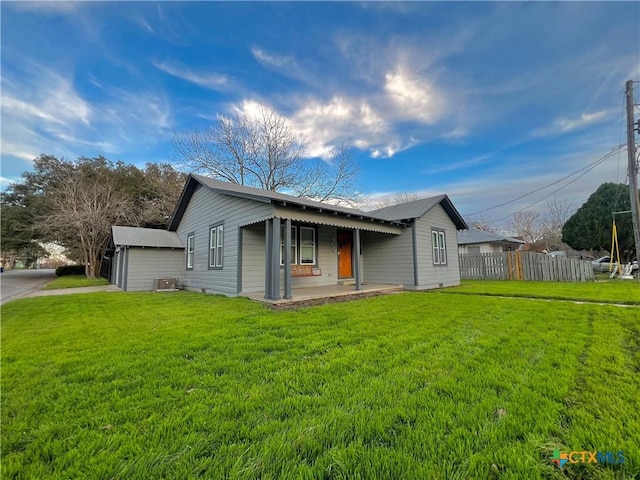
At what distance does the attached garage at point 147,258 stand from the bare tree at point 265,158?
9.51 m

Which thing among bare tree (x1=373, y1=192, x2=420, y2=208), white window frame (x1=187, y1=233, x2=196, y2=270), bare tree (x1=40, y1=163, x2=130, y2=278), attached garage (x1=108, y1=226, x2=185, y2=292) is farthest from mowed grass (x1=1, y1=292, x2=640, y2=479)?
bare tree (x1=373, y1=192, x2=420, y2=208)

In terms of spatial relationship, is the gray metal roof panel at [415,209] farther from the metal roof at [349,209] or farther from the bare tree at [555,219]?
the bare tree at [555,219]

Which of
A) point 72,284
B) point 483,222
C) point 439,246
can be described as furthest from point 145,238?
point 483,222

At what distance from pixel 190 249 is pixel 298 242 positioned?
19.1 feet

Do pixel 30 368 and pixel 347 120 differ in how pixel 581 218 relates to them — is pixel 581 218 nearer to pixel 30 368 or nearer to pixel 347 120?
pixel 347 120

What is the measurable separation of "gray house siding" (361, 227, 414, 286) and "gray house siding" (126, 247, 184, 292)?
362 inches

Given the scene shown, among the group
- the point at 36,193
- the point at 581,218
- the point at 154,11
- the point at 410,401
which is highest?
the point at 154,11

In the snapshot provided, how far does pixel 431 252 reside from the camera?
40.5ft

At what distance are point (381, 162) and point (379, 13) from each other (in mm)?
12370

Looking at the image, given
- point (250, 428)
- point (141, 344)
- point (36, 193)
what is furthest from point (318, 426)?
point (36, 193)

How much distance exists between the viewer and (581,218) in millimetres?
22453

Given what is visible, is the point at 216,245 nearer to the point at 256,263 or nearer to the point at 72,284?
the point at 256,263

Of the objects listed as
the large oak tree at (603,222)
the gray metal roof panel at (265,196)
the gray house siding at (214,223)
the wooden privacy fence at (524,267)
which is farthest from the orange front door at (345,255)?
the large oak tree at (603,222)

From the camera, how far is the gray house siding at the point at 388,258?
11656 millimetres
